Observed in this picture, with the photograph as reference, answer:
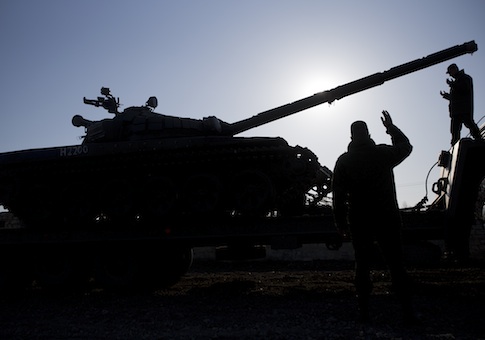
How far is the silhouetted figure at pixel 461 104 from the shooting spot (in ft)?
23.3

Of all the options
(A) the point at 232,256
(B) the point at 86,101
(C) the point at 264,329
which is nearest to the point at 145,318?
(C) the point at 264,329

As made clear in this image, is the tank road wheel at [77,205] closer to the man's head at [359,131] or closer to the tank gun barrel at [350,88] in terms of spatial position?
the tank gun barrel at [350,88]

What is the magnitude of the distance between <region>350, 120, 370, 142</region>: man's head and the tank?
2.92 metres

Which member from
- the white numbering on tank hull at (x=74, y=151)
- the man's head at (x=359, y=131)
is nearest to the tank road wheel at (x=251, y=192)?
the man's head at (x=359, y=131)

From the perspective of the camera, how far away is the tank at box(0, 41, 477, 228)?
24.9ft

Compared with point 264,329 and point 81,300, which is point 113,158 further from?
point 264,329

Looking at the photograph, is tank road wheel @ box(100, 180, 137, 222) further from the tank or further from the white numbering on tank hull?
the white numbering on tank hull

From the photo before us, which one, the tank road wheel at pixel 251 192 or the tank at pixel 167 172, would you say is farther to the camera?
the tank at pixel 167 172

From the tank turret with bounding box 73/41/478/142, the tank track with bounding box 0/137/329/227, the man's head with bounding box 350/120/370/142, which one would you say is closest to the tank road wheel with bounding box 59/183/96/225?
the tank track with bounding box 0/137/329/227

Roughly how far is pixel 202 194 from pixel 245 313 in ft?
9.55

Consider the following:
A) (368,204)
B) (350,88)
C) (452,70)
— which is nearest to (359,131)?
(368,204)

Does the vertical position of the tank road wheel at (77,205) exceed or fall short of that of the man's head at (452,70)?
it falls short

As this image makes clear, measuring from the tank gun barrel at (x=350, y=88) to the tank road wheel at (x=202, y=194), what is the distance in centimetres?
208

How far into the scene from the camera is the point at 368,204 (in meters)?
4.26
